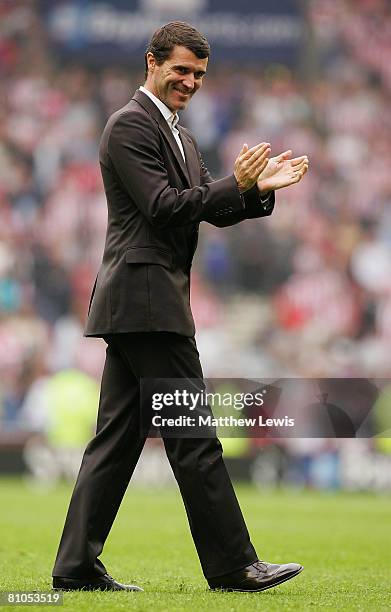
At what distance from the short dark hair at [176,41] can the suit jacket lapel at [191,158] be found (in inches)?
13.8

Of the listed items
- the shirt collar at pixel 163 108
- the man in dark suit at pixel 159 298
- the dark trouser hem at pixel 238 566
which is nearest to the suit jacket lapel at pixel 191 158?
the man in dark suit at pixel 159 298

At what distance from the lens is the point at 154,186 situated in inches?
184

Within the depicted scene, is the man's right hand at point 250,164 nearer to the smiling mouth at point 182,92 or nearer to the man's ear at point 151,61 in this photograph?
the smiling mouth at point 182,92

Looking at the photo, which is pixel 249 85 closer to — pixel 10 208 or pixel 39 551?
pixel 10 208

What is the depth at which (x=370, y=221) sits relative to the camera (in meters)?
18.8

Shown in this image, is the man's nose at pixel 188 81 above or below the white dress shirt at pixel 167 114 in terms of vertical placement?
above

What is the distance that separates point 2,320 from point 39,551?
10.6 m

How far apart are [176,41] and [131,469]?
5.30 ft

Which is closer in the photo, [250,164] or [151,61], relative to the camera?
[250,164]

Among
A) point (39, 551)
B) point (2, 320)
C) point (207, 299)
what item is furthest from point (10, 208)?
point (39, 551)

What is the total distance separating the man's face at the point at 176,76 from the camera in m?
4.77

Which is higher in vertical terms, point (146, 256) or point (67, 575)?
point (146, 256)

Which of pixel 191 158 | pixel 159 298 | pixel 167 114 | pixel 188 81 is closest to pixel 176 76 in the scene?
pixel 188 81

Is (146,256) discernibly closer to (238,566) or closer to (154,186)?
(154,186)
